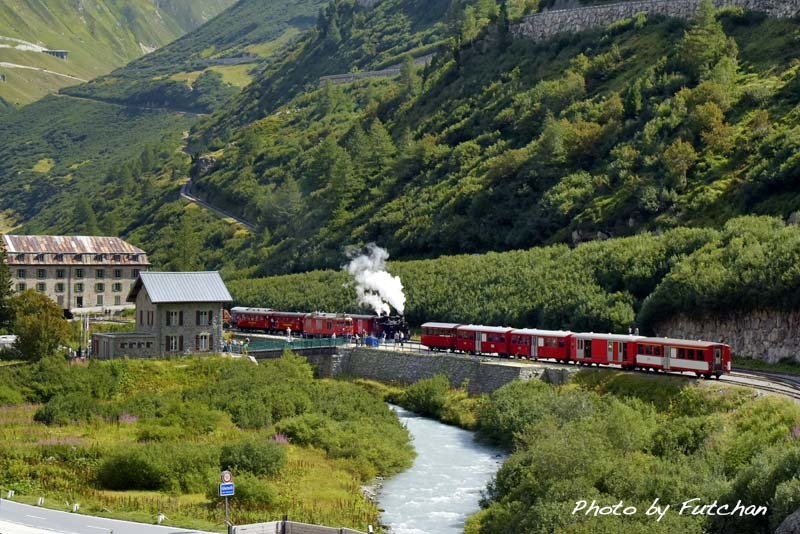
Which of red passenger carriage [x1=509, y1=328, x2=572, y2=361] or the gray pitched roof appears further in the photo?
the gray pitched roof

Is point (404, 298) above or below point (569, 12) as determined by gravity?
below

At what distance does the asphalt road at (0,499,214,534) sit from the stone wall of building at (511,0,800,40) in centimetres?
9737

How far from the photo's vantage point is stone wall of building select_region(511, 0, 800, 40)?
117119 mm

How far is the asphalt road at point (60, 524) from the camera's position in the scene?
119 feet

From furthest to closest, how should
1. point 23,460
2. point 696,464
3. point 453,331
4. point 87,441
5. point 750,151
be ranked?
point 750,151, point 453,331, point 87,441, point 23,460, point 696,464

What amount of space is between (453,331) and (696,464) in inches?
1451

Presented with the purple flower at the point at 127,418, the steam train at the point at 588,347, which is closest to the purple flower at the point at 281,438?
the purple flower at the point at 127,418

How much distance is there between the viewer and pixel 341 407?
63.4 m

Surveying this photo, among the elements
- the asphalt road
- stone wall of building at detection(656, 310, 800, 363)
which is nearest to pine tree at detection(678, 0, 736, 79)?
stone wall of building at detection(656, 310, 800, 363)

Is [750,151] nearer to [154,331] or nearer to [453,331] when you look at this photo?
[453,331]

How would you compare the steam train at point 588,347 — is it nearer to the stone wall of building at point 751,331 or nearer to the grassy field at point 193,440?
the stone wall of building at point 751,331

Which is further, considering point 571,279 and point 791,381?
point 571,279

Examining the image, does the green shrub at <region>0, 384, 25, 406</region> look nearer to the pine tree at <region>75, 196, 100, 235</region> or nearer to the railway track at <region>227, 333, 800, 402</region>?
the railway track at <region>227, 333, 800, 402</region>

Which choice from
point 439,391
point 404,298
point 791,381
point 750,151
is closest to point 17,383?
point 439,391
